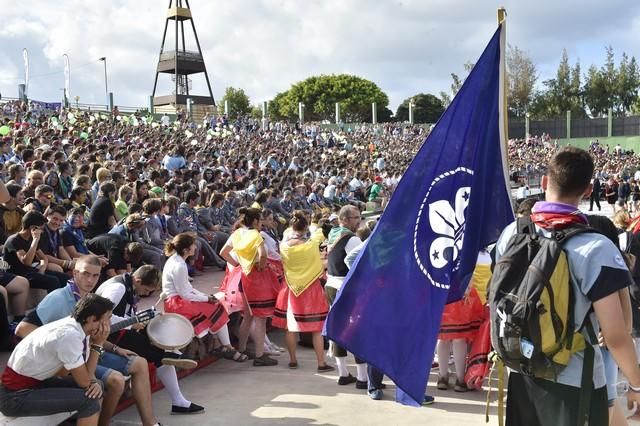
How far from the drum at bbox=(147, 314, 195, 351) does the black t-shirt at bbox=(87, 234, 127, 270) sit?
255cm

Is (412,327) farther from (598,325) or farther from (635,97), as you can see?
(635,97)

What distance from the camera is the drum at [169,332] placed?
5.39 meters

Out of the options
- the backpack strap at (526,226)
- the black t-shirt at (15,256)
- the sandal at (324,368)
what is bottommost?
the sandal at (324,368)

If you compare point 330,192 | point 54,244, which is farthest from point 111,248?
point 330,192

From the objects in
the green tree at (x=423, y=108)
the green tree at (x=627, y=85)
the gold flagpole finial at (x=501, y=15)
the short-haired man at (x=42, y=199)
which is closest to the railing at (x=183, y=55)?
the green tree at (x=423, y=108)

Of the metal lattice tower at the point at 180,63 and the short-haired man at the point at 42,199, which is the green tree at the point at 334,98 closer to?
the metal lattice tower at the point at 180,63

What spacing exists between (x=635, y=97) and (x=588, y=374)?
266 ft

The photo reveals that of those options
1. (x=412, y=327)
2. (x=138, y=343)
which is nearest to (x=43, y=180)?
(x=138, y=343)

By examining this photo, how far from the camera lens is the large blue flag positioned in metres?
3.58

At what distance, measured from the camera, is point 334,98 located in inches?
3312

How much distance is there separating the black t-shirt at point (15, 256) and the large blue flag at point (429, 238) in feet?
14.2

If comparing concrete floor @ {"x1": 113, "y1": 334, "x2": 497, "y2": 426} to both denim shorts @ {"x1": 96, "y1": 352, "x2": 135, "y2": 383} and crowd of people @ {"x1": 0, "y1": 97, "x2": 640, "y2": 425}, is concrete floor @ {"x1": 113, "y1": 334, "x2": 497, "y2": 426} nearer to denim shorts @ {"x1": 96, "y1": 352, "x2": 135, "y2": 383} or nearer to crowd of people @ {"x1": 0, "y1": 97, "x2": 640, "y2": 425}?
crowd of people @ {"x1": 0, "y1": 97, "x2": 640, "y2": 425}

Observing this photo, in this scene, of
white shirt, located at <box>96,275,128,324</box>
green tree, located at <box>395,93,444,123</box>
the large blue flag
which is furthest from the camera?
green tree, located at <box>395,93,444,123</box>

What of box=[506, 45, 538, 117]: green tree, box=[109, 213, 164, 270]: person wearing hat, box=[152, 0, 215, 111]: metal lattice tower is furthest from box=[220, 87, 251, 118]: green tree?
box=[109, 213, 164, 270]: person wearing hat
